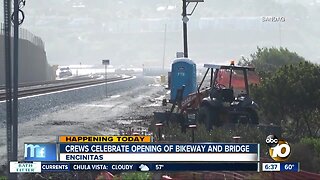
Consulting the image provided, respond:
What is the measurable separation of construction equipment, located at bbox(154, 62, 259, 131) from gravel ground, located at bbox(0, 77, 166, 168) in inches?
124

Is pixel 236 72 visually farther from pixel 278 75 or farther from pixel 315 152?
pixel 315 152

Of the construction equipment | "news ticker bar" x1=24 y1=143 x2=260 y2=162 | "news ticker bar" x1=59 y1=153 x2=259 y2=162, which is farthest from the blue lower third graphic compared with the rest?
the construction equipment

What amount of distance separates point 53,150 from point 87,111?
2988 centimetres

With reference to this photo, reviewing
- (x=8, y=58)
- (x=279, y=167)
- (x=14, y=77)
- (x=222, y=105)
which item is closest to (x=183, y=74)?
(x=222, y=105)

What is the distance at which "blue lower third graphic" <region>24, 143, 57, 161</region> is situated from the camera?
10078 mm

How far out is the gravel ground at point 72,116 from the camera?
26641mm

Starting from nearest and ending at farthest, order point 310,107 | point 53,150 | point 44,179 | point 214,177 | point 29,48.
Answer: point 53,150
point 214,177
point 44,179
point 310,107
point 29,48

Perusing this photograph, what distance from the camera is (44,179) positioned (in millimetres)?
15570

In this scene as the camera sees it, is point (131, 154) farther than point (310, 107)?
No

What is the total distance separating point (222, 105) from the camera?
81.7 feet

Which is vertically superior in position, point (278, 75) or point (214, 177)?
point (278, 75)

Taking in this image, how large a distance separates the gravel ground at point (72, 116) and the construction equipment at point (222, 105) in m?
3.15

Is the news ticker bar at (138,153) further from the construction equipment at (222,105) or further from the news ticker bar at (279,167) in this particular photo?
the construction equipment at (222,105)

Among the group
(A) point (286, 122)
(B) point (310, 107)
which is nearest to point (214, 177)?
(B) point (310, 107)
